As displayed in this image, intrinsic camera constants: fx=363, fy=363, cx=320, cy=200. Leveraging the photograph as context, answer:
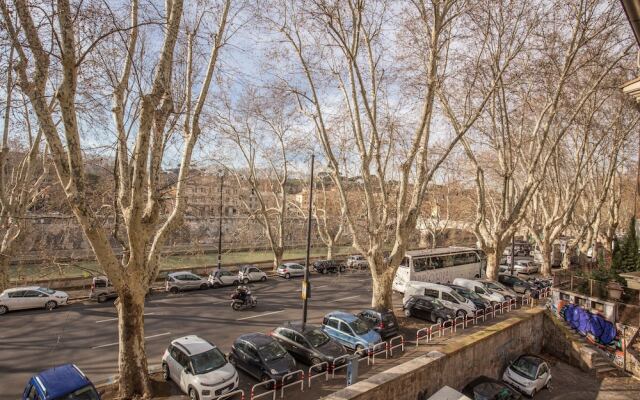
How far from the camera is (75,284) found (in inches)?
830

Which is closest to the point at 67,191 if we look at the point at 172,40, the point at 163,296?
the point at 172,40

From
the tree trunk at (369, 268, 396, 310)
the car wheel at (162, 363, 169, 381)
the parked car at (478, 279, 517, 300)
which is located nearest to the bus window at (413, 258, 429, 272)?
the parked car at (478, 279, 517, 300)

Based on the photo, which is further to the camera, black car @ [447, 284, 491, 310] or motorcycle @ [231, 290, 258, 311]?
black car @ [447, 284, 491, 310]

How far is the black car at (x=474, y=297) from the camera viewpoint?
17734 millimetres

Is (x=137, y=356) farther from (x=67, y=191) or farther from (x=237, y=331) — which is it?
(x=237, y=331)

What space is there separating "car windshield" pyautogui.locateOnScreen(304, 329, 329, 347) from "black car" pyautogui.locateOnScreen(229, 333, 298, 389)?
1.24 m

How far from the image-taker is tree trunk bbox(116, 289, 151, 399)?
8.40 meters

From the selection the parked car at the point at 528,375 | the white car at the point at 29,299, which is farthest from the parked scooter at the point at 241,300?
the parked car at the point at 528,375

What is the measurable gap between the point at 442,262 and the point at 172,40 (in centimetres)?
2102

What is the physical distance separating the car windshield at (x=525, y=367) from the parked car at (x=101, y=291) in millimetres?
18305

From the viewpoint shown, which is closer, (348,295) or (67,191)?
(67,191)

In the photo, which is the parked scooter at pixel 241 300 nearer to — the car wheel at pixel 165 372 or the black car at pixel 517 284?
the car wheel at pixel 165 372

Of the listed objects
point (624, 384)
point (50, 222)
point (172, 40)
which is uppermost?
point (172, 40)

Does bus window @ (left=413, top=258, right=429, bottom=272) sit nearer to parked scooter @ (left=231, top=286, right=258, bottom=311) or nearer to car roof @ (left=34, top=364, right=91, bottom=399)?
parked scooter @ (left=231, top=286, right=258, bottom=311)
